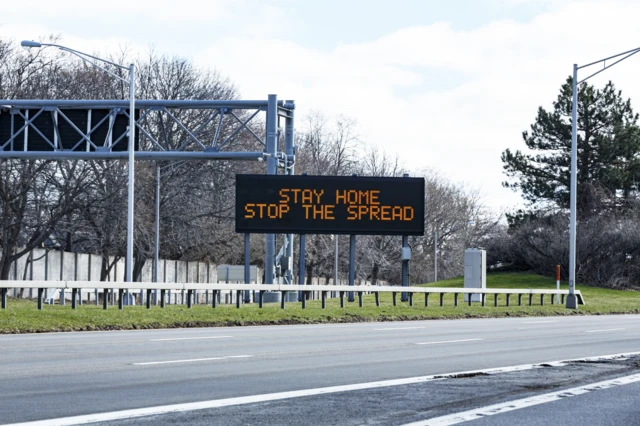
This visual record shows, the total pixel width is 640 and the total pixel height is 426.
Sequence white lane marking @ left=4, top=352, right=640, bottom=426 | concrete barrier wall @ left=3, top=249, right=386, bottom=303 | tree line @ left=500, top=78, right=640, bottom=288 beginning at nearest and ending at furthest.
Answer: white lane marking @ left=4, top=352, right=640, bottom=426
concrete barrier wall @ left=3, top=249, right=386, bottom=303
tree line @ left=500, top=78, right=640, bottom=288

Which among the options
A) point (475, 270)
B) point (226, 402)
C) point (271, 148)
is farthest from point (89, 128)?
point (226, 402)

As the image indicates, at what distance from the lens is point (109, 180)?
156 feet

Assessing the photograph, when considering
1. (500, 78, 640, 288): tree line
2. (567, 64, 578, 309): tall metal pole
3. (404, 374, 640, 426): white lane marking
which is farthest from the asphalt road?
(500, 78, 640, 288): tree line

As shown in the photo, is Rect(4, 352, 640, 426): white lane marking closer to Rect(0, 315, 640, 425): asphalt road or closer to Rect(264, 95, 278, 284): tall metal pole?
Rect(0, 315, 640, 425): asphalt road

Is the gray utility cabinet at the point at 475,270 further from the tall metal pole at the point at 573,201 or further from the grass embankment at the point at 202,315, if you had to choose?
the tall metal pole at the point at 573,201

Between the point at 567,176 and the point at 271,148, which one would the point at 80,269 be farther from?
the point at 567,176

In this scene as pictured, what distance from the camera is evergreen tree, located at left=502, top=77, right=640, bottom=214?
74312 millimetres

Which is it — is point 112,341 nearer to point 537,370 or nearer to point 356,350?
point 356,350

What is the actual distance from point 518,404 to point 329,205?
28055mm

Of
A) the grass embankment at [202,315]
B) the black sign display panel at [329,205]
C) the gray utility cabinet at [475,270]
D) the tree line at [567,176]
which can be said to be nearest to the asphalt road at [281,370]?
the grass embankment at [202,315]

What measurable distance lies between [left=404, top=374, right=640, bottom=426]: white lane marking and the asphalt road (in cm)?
16

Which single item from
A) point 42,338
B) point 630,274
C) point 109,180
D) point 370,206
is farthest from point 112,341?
point 630,274

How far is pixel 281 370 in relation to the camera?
12852 mm

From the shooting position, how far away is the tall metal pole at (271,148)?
37500 millimetres
